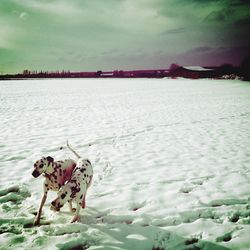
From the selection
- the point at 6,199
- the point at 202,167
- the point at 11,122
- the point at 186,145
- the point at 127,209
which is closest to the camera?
the point at 127,209

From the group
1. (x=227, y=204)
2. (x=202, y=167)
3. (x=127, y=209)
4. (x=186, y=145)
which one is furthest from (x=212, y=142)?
(x=127, y=209)

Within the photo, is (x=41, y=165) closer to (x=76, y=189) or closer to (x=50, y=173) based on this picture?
(x=50, y=173)

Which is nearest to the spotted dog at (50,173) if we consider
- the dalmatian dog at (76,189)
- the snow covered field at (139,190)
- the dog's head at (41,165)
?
the dog's head at (41,165)

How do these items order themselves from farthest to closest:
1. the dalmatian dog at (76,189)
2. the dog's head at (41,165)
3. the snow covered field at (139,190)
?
the dog's head at (41,165), the snow covered field at (139,190), the dalmatian dog at (76,189)

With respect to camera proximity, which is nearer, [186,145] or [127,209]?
[127,209]

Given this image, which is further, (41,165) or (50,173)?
(50,173)

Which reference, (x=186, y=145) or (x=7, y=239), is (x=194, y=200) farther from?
(x=186, y=145)

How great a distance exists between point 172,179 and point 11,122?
10.4 meters

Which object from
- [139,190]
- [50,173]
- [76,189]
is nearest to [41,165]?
[50,173]

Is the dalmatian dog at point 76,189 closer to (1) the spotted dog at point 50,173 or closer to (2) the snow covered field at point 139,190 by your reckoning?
(1) the spotted dog at point 50,173

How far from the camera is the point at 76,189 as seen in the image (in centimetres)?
439

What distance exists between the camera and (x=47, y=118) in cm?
1531

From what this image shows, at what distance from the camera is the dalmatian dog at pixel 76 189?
414 cm

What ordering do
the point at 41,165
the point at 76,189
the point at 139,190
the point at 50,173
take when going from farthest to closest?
the point at 139,190 < the point at 50,173 < the point at 41,165 < the point at 76,189
